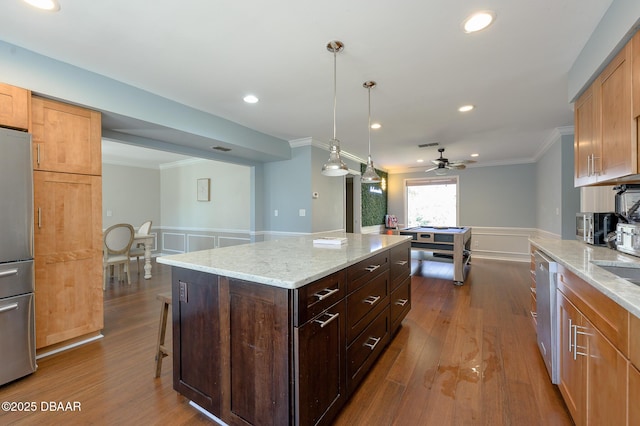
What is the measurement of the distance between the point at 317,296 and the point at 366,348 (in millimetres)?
823

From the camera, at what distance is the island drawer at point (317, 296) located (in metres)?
1.20

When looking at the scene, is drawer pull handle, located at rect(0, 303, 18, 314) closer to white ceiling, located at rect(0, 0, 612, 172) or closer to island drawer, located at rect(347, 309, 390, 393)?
white ceiling, located at rect(0, 0, 612, 172)

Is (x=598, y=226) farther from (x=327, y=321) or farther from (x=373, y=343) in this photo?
(x=327, y=321)

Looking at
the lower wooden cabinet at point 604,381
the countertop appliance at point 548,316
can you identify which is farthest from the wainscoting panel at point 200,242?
the lower wooden cabinet at point 604,381

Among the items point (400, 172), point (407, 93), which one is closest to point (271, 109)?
point (407, 93)

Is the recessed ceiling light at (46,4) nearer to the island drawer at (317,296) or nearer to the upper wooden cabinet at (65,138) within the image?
the upper wooden cabinet at (65,138)

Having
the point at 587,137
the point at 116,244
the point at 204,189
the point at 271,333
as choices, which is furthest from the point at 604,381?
the point at 204,189

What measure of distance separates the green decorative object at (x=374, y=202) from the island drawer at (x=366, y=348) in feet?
14.0

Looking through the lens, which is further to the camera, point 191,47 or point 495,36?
point 191,47

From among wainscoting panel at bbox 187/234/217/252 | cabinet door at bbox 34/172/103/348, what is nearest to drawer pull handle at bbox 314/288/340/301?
cabinet door at bbox 34/172/103/348

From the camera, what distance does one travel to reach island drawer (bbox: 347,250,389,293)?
1.65 m

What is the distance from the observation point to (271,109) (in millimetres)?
3264

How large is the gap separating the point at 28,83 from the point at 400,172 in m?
7.15

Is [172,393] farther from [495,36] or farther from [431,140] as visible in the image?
[431,140]
